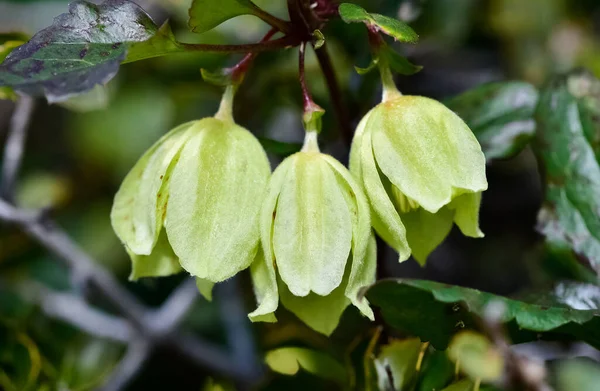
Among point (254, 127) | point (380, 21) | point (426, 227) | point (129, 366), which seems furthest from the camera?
point (254, 127)

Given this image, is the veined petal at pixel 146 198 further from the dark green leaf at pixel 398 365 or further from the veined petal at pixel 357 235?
the dark green leaf at pixel 398 365

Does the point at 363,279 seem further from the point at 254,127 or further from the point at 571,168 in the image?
the point at 254,127

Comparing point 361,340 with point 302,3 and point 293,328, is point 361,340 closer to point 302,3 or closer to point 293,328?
point 293,328

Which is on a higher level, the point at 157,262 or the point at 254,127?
the point at 157,262

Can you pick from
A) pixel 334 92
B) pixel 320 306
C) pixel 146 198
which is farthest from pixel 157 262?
pixel 334 92

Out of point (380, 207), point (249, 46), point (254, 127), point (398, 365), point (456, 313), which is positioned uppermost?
point (249, 46)

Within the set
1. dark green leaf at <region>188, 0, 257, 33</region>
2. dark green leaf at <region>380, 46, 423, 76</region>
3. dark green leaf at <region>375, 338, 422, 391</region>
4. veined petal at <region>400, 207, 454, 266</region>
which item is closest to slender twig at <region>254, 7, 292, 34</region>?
dark green leaf at <region>188, 0, 257, 33</region>

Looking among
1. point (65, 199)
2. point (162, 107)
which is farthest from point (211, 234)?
point (65, 199)

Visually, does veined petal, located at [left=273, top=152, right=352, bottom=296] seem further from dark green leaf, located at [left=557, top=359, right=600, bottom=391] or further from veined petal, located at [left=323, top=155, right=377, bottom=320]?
dark green leaf, located at [left=557, top=359, right=600, bottom=391]
